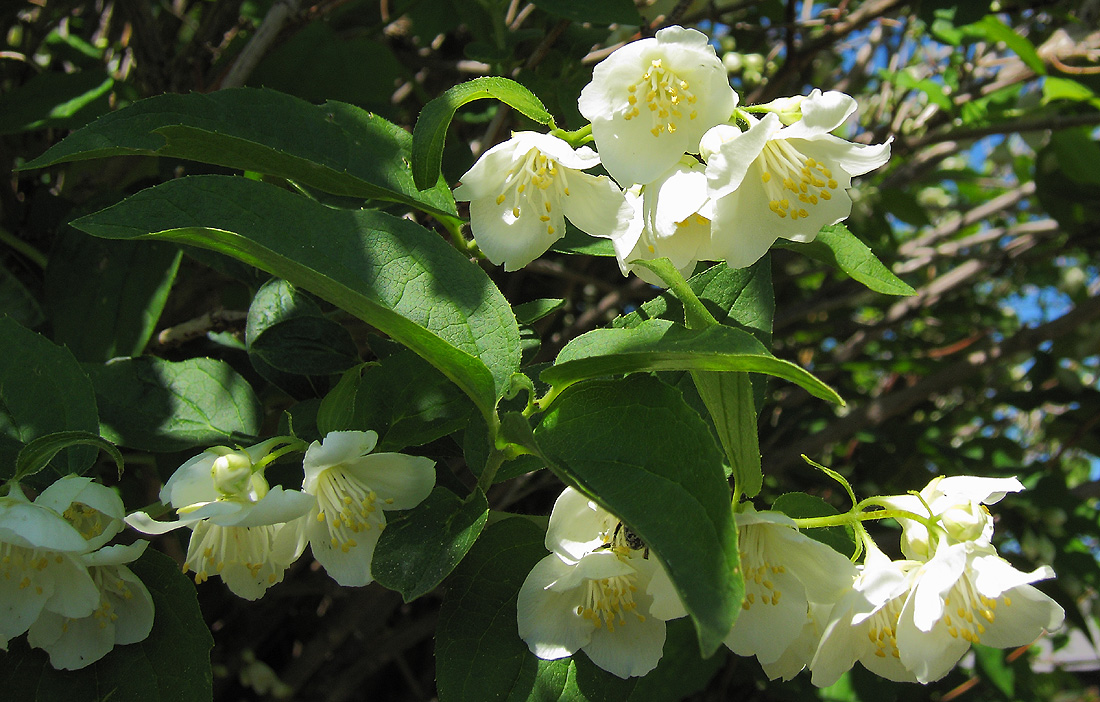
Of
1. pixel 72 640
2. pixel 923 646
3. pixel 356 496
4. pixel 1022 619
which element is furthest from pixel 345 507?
pixel 1022 619

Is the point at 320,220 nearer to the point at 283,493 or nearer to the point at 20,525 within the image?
the point at 283,493

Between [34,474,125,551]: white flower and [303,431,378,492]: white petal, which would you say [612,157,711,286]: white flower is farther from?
[34,474,125,551]: white flower

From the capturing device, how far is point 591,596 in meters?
1.03

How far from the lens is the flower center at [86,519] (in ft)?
3.22

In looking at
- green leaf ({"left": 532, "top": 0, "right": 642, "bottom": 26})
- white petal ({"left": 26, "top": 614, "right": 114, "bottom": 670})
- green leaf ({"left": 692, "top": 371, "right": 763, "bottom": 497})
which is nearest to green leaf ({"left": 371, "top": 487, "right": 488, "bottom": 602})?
green leaf ({"left": 692, "top": 371, "right": 763, "bottom": 497})

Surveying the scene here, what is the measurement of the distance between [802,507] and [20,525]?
0.89 metres

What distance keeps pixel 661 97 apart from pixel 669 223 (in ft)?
0.56

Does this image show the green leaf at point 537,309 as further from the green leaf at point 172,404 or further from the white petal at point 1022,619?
the white petal at point 1022,619

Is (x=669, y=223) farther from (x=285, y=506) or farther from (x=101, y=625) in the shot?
(x=101, y=625)

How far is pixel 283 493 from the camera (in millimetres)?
889

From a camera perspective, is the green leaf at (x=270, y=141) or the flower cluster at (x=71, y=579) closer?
the flower cluster at (x=71, y=579)

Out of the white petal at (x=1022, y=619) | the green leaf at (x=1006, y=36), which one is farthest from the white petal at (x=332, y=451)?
the green leaf at (x=1006, y=36)

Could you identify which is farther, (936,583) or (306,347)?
(306,347)

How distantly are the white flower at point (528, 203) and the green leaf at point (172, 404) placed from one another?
1.46ft
